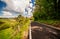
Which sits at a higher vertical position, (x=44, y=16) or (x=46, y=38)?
(x=44, y=16)

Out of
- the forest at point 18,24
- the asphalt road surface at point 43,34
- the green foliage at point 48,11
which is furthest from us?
the green foliage at point 48,11

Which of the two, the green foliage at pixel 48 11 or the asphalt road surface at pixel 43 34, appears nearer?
the asphalt road surface at pixel 43 34

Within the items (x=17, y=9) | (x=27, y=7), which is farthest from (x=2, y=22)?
(x=27, y=7)

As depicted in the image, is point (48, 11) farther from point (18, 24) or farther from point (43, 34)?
point (18, 24)

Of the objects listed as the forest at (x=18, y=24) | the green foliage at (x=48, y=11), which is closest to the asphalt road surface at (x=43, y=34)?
the forest at (x=18, y=24)

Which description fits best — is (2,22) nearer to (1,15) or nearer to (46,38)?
(1,15)

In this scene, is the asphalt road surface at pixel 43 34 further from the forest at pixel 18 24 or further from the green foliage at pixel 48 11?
the green foliage at pixel 48 11

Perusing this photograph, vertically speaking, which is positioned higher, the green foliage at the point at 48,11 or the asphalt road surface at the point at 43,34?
the green foliage at the point at 48,11

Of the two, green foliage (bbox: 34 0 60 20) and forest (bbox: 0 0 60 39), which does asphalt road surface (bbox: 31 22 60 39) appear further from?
green foliage (bbox: 34 0 60 20)

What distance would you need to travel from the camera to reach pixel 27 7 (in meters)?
5.57

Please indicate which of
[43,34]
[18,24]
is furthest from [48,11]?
[18,24]

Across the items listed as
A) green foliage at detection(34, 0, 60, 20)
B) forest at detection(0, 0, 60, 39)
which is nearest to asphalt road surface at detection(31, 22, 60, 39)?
forest at detection(0, 0, 60, 39)

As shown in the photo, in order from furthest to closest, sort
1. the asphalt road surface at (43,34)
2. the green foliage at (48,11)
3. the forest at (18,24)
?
the green foliage at (48,11)
the asphalt road surface at (43,34)
the forest at (18,24)

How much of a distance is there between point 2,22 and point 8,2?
2.49ft
